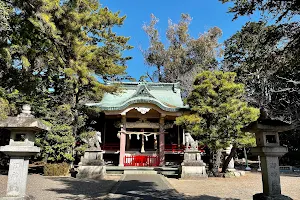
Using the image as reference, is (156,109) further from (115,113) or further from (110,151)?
(110,151)

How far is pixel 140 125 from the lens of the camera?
1616 centimetres

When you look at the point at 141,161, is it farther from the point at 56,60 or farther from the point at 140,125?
the point at 56,60

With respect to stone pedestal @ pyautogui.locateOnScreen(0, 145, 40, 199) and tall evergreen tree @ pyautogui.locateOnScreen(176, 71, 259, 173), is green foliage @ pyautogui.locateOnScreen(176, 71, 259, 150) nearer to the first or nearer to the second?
tall evergreen tree @ pyautogui.locateOnScreen(176, 71, 259, 173)

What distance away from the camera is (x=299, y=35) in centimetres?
412

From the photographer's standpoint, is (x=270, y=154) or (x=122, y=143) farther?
(x=122, y=143)

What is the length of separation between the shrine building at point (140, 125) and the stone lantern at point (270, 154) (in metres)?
9.17

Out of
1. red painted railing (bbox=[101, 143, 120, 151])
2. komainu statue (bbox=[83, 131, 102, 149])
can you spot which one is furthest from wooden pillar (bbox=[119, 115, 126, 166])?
komainu statue (bbox=[83, 131, 102, 149])

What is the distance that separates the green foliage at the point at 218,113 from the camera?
11.4 meters

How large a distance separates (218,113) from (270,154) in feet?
22.9

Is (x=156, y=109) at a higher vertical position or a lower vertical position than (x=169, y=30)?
lower

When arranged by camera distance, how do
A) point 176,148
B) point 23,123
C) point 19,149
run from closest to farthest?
1. point 19,149
2. point 23,123
3. point 176,148

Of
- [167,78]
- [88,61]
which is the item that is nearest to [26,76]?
[88,61]

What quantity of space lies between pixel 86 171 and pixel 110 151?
13.5ft

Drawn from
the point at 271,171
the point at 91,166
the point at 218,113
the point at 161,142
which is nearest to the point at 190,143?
the point at 218,113
